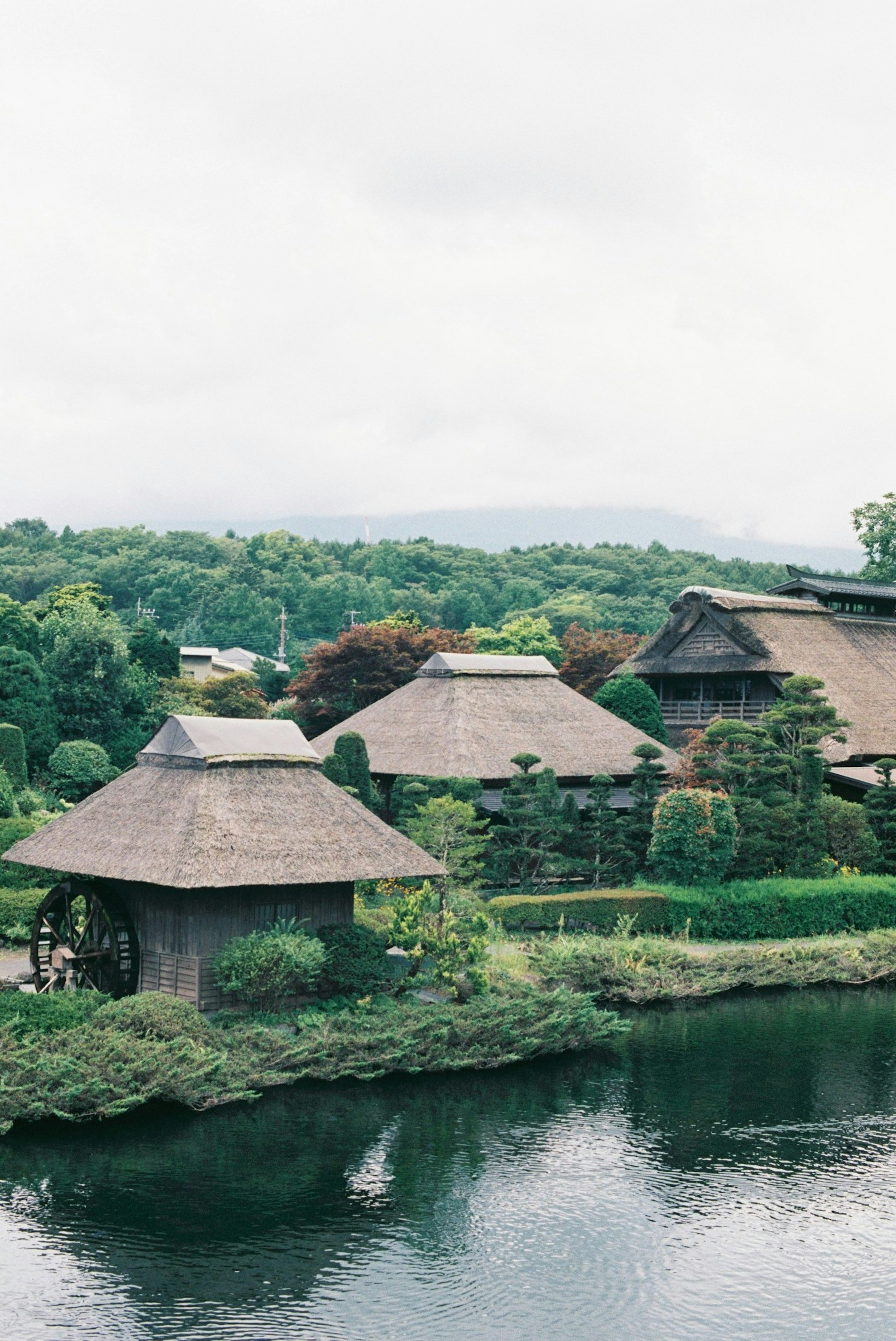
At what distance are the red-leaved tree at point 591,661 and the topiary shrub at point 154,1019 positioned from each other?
130 feet

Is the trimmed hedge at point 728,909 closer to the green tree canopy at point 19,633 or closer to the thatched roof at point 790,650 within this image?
the thatched roof at point 790,650

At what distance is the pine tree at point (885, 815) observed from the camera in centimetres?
4169

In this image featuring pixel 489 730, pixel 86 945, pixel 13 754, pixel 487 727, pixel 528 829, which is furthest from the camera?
pixel 487 727

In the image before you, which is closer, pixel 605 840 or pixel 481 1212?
pixel 481 1212

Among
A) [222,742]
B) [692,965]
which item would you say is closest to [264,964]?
[222,742]

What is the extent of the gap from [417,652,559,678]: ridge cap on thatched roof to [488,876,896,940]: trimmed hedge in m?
11.6

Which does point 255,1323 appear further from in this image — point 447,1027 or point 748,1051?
point 748,1051

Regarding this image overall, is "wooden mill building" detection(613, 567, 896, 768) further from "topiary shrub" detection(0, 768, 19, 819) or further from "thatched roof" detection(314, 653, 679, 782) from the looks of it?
"topiary shrub" detection(0, 768, 19, 819)

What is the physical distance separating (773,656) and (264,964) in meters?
30.2

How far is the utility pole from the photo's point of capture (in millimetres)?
119688

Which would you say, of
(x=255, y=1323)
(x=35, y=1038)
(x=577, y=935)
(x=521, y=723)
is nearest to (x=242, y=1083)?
(x=35, y=1038)

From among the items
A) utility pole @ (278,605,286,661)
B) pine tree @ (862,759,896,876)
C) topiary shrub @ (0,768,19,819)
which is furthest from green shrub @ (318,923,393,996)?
utility pole @ (278,605,286,661)

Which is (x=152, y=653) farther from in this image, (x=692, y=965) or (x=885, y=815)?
(x=692, y=965)

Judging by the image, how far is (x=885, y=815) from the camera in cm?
4188
